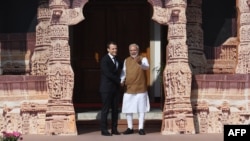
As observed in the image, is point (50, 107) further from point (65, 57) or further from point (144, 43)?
point (144, 43)

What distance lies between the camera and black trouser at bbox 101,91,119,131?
1443 cm

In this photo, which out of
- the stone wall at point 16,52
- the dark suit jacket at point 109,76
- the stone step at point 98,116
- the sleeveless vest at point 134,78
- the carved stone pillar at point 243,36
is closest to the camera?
the dark suit jacket at point 109,76

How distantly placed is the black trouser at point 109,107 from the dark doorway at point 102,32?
2.57 m

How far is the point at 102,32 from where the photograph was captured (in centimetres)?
1714

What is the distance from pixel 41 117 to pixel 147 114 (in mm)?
2414

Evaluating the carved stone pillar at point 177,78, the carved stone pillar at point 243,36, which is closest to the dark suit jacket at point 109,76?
the carved stone pillar at point 177,78

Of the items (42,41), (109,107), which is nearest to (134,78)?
(109,107)

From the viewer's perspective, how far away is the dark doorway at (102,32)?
17.1 m

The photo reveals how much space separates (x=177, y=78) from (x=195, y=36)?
182cm

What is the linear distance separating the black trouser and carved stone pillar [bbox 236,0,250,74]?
2.86 metres

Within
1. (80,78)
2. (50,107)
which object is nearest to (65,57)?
(50,107)

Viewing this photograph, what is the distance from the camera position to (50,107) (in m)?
14.9

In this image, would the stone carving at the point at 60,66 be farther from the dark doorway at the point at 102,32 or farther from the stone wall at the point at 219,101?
the stone wall at the point at 219,101

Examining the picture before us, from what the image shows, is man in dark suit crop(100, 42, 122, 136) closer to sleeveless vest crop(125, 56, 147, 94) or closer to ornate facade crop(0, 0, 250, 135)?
sleeveless vest crop(125, 56, 147, 94)
